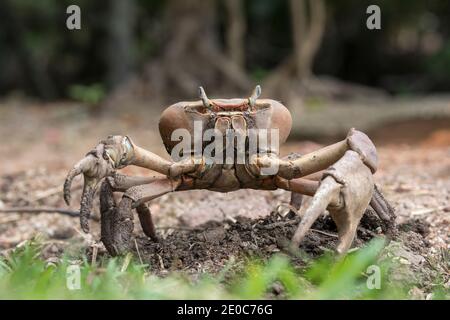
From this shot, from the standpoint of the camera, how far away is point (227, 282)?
10.6 ft

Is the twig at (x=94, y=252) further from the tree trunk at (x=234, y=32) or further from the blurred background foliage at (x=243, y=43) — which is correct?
the blurred background foliage at (x=243, y=43)

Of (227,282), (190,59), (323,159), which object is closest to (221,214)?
(323,159)

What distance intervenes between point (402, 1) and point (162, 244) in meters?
13.8

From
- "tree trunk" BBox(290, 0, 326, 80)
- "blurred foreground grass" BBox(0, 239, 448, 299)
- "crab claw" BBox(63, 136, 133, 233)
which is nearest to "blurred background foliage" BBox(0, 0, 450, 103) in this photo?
"tree trunk" BBox(290, 0, 326, 80)

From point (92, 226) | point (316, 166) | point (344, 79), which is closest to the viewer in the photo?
point (316, 166)

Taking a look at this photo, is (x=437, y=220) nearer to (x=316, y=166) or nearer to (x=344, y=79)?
(x=316, y=166)

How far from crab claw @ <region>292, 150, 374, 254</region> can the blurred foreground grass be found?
0.12 m

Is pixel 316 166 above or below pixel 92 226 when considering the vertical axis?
above

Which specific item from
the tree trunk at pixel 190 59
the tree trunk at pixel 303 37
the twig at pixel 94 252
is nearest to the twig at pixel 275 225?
the twig at pixel 94 252

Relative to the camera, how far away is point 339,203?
3.29 meters

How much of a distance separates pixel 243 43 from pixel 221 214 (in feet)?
44.6

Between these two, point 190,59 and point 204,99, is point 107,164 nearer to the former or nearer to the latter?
point 204,99
